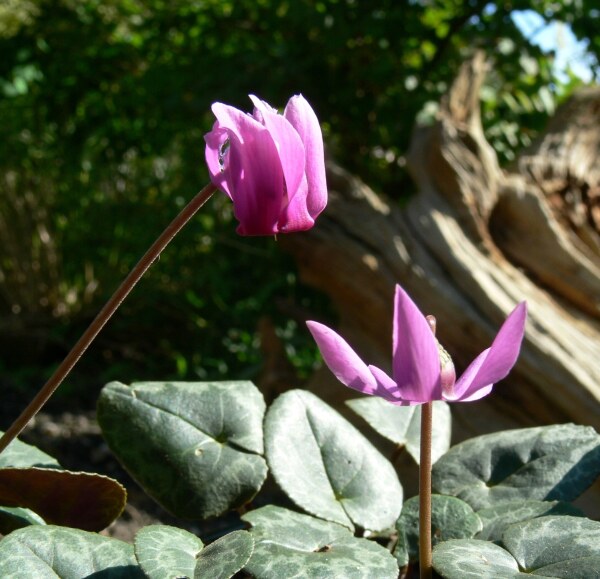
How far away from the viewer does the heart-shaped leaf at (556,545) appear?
0.87 metres

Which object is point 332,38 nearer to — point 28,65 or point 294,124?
point 28,65

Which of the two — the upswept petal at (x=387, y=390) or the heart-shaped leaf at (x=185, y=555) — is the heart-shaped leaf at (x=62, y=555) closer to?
the heart-shaped leaf at (x=185, y=555)

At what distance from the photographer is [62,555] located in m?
0.94

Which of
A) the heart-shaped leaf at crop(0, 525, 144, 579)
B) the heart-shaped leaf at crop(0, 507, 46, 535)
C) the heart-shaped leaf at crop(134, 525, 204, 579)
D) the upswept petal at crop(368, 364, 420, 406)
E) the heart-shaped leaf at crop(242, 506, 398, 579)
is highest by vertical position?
the upswept petal at crop(368, 364, 420, 406)

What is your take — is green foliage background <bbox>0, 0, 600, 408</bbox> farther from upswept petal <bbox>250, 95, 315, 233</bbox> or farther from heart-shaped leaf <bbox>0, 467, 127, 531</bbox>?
upswept petal <bbox>250, 95, 315, 233</bbox>

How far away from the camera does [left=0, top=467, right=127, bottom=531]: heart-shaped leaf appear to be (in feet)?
3.51

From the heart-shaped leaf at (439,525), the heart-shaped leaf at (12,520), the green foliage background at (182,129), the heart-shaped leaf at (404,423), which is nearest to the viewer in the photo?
the heart-shaped leaf at (439,525)

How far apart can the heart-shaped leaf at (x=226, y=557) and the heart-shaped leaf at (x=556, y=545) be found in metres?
0.28

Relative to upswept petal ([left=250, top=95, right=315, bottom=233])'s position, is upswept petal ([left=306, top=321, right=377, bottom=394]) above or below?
below

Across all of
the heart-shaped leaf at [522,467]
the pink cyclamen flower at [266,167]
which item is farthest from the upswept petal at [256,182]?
the heart-shaped leaf at [522,467]

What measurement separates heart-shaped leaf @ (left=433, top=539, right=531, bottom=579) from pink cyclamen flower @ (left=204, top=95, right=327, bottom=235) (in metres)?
0.38

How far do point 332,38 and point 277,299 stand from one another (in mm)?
1030

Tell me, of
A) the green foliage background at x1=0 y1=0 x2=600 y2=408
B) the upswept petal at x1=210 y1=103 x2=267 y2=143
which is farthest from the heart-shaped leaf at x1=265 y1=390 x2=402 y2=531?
the green foliage background at x1=0 y1=0 x2=600 y2=408

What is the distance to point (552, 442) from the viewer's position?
4.00ft
